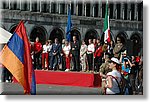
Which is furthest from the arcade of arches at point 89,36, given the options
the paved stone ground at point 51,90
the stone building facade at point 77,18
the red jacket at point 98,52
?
the paved stone ground at point 51,90

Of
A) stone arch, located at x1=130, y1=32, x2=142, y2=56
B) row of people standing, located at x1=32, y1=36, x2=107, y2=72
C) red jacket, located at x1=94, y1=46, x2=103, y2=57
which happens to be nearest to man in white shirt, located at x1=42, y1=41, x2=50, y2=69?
row of people standing, located at x1=32, y1=36, x2=107, y2=72

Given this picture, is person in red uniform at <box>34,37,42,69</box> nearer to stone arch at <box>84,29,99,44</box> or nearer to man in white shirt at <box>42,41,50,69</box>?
man in white shirt at <box>42,41,50,69</box>

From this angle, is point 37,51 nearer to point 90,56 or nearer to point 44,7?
point 44,7

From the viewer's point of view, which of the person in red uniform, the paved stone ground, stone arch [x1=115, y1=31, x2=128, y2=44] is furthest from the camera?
stone arch [x1=115, y1=31, x2=128, y2=44]

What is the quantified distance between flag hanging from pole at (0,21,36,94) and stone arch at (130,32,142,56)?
3.39ft

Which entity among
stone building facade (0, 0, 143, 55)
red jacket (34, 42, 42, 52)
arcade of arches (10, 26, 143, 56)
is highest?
stone building facade (0, 0, 143, 55)

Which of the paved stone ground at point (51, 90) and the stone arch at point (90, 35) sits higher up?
the stone arch at point (90, 35)

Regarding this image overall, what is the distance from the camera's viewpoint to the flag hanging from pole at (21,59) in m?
3.56

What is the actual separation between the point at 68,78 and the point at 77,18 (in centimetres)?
57

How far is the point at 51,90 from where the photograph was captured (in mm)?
Answer: 3672

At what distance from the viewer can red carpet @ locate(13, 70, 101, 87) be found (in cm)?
365

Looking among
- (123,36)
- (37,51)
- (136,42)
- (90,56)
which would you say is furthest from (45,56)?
(136,42)

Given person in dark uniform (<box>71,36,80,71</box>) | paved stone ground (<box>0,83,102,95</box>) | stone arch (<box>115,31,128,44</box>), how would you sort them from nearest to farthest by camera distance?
paved stone ground (<box>0,83,102,95</box>) < person in dark uniform (<box>71,36,80,71</box>) < stone arch (<box>115,31,128,44</box>)

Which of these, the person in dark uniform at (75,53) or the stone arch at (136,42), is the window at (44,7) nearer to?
the person in dark uniform at (75,53)
